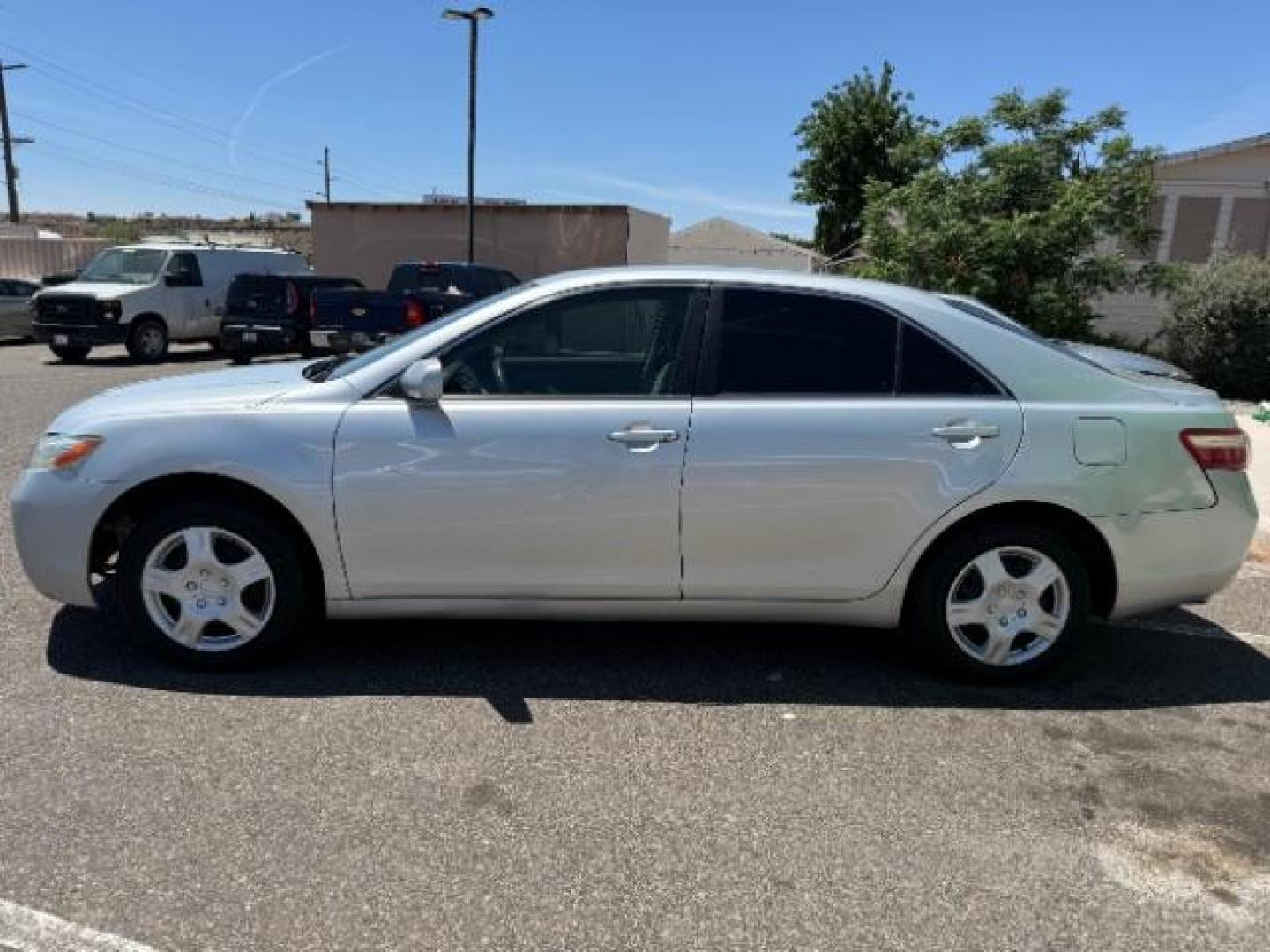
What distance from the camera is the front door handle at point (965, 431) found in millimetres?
3740

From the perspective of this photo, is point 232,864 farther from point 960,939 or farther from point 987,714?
point 987,714

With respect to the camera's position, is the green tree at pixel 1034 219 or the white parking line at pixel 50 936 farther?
the green tree at pixel 1034 219

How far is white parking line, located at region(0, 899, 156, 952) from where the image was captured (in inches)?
92.0

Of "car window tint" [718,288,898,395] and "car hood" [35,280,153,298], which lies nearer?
"car window tint" [718,288,898,395]

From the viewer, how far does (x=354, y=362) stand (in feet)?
13.2

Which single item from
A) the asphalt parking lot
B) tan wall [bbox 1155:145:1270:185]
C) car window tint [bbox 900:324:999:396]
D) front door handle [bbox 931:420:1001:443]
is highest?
tan wall [bbox 1155:145:1270:185]

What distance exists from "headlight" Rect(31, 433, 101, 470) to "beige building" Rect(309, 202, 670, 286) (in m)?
23.1

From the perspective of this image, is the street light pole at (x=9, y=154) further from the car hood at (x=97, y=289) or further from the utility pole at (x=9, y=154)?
the car hood at (x=97, y=289)

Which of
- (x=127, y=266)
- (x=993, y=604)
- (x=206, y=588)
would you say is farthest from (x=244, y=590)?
(x=127, y=266)

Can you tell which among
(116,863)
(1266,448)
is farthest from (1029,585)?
(1266,448)

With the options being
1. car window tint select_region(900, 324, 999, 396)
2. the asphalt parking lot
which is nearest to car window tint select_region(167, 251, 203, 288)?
the asphalt parking lot

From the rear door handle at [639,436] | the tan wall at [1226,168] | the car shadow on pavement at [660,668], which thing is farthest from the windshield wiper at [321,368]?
the tan wall at [1226,168]

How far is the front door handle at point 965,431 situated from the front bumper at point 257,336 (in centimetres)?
1387

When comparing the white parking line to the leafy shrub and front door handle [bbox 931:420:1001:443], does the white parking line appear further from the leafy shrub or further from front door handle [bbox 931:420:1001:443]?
the leafy shrub
